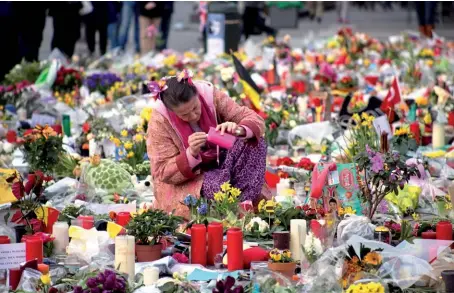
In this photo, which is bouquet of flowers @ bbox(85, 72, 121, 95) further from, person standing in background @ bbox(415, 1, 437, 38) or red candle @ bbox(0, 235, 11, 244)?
person standing in background @ bbox(415, 1, 437, 38)

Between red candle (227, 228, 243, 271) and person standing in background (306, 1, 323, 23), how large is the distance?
2059 centimetres

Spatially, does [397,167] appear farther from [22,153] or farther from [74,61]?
[74,61]

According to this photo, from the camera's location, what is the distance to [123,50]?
17219 millimetres

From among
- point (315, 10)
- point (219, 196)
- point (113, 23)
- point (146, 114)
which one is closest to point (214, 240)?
point (219, 196)

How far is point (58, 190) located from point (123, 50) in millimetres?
9580

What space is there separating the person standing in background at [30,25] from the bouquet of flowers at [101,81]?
125 cm

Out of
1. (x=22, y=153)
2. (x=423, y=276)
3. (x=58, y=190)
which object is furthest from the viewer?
(x=22, y=153)

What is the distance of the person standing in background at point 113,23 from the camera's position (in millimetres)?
16594

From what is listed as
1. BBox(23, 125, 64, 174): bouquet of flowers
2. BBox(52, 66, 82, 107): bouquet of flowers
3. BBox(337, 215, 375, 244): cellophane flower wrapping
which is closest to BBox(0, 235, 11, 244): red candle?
BBox(337, 215, 375, 244): cellophane flower wrapping

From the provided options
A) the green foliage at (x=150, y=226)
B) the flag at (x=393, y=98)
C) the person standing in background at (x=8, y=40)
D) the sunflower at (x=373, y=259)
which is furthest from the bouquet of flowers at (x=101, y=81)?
the sunflower at (x=373, y=259)

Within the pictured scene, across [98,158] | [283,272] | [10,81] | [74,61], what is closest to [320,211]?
[283,272]

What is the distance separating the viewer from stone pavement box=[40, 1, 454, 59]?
20188mm

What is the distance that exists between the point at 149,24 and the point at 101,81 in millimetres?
4659

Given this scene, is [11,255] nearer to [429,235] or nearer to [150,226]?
[150,226]
